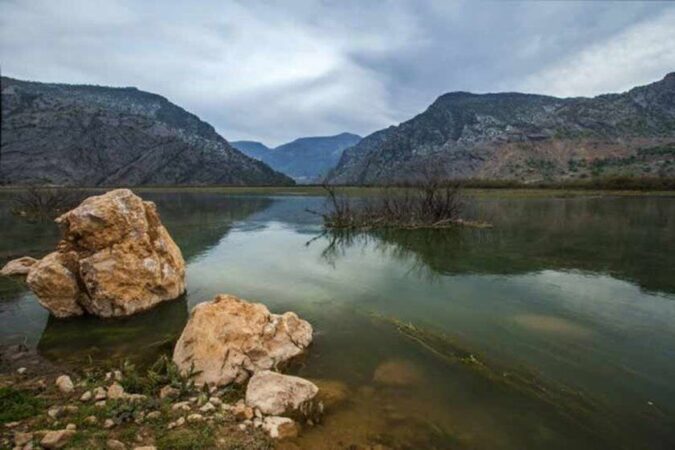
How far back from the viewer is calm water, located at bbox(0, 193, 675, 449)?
243 inches

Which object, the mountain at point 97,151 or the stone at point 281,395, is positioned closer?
the stone at point 281,395

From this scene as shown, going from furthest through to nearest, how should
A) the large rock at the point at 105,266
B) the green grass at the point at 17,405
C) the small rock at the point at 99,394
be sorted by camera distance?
the large rock at the point at 105,266, the small rock at the point at 99,394, the green grass at the point at 17,405

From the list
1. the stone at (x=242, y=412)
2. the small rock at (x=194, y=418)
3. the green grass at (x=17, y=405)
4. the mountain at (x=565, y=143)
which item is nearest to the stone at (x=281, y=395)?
the stone at (x=242, y=412)

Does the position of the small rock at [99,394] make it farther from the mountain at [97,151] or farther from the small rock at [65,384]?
the mountain at [97,151]

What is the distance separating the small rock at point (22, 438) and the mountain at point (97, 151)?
386 feet

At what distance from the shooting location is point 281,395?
632cm

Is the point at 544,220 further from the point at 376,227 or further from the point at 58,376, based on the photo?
the point at 58,376

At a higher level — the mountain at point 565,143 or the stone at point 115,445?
the mountain at point 565,143

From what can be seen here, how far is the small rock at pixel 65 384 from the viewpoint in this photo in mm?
6700

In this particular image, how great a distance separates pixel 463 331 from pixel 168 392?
250 inches

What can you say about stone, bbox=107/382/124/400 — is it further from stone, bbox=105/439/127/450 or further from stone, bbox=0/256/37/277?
stone, bbox=0/256/37/277

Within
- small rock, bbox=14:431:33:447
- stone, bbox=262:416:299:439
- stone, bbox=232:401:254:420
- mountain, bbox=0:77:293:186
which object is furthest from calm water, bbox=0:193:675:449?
mountain, bbox=0:77:293:186

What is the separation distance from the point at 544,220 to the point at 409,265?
817 inches

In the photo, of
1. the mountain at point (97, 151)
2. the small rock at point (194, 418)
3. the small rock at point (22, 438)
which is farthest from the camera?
the mountain at point (97, 151)
